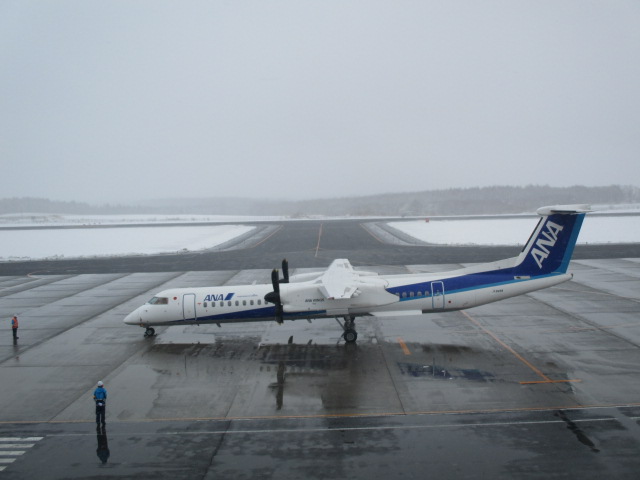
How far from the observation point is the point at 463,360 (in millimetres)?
20719

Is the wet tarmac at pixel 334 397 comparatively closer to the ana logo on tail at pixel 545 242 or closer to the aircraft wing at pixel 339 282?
the aircraft wing at pixel 339 282

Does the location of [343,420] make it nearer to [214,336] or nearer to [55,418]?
[55,418]

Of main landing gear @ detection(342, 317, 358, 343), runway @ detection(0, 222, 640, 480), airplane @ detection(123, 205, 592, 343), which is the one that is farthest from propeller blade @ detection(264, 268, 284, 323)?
main landing gear @ detection(342, 317, 358, 343)

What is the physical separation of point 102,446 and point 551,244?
21418 mm

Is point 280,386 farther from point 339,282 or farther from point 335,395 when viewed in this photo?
point 339,282

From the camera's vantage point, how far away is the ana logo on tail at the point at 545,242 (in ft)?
76.8

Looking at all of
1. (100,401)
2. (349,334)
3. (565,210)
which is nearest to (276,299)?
(349,334)

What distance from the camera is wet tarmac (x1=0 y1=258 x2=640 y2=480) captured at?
13148 millimetres

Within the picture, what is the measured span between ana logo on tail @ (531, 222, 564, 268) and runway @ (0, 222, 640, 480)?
391 cm

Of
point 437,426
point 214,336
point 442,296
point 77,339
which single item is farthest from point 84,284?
point 437,426

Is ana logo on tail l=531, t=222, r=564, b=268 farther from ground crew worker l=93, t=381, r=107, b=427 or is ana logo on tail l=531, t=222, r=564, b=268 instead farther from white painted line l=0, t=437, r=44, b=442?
white painted line l=0, t=437, r=44, b=442

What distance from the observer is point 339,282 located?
22031 millimetres

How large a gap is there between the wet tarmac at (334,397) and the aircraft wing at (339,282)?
10.1 ft

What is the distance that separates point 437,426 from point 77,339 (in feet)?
64.9
